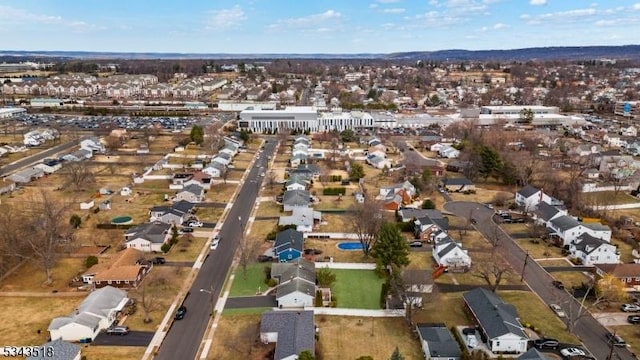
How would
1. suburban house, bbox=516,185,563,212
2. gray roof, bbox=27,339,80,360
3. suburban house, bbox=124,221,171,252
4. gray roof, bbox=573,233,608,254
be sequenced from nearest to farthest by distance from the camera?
1. gray roof, bbox=27,339,80,360
2. gray roof, bbox=573,233,608,254
3. suburban house, bbox=124,221,171,252
4. suburban house, bbox=516,185,563,212

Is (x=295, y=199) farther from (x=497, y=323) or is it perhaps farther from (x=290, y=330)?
(x=497, y=323)

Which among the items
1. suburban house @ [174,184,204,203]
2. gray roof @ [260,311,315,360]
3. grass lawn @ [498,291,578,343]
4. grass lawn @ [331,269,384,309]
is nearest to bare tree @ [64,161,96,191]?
suburban house @ [174,184,204,203]

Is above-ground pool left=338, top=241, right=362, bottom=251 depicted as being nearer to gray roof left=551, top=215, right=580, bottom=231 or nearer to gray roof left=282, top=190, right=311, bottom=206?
gray roof left=282, top=190, right=311, bottom=206

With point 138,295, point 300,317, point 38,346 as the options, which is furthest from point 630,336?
point 38,346

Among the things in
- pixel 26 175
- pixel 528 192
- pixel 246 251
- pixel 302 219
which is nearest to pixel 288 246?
pixel 246 251

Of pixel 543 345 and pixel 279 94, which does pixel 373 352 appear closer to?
pixel 543 345

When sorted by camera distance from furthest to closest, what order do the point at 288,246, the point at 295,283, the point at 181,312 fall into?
the point at 288,246
the point at 295,283
the point at 181,312

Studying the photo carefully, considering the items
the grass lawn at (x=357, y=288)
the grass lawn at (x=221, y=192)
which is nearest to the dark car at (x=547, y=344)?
the grass lawn at (x=357, y=288)
